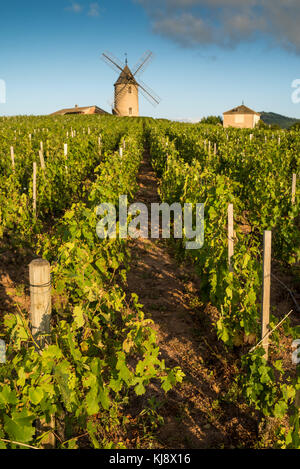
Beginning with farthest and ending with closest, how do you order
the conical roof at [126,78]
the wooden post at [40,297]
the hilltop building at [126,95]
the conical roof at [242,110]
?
1. the conical roof at [242,110]
2. the hilltop building at [126,95]
3. the conical roof at [126,78]
4. the wooden post at [40,297]

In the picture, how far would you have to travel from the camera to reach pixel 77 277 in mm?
3062

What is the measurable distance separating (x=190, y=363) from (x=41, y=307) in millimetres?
2152

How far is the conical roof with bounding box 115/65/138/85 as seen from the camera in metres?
50.1

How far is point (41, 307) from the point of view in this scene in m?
2.10

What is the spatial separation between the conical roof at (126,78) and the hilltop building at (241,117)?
2521 centimetres

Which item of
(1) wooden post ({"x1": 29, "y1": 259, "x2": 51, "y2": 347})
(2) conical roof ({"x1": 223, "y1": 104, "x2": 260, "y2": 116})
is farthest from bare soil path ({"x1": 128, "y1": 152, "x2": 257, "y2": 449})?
(2) conical roof ({"x1": 223, "y1": 104, "x2": 260, "y2": 116})

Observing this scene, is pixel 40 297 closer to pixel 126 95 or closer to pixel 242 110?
pixel 126 95

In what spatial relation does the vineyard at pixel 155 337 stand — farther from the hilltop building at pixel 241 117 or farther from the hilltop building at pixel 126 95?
the hilltop building at pixel 241 117

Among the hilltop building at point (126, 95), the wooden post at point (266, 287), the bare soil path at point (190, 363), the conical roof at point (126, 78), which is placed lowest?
the bare soil path at point (190, 363)

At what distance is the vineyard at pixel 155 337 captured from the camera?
6.86ft

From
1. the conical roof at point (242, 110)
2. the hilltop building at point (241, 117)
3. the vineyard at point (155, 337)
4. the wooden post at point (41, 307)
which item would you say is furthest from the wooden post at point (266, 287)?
A: the conical roof at point (242, 110)
